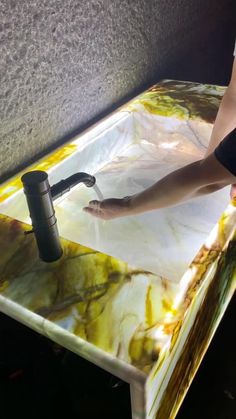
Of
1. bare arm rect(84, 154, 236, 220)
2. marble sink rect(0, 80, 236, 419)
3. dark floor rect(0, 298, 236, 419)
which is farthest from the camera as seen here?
dark floor rect(0, 298, 236, 419)

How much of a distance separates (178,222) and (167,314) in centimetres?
60

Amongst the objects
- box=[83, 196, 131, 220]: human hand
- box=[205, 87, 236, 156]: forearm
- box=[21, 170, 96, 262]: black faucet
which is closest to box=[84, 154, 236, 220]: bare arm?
box=[83, 196, 131, 220]: human hand

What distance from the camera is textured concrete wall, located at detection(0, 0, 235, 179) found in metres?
1.14

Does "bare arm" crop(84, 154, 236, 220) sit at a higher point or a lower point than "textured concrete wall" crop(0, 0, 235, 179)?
lower

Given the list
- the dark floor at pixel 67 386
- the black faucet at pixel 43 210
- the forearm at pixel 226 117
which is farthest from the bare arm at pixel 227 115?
the dark floor at pixel 67 386

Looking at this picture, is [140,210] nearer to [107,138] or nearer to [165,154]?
[107,138]

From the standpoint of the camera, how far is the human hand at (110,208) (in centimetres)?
116

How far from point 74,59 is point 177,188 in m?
0.67

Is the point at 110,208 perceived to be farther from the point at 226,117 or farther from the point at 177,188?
the point at 226,117

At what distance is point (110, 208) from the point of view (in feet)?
3.87

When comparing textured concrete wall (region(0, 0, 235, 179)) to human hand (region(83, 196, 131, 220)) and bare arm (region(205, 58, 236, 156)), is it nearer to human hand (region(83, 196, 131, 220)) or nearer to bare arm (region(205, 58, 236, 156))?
human hand (region(83, 196, 131, 220))

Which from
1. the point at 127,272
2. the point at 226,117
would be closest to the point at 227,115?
the point at 226,117

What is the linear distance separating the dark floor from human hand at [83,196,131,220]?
1.42ft

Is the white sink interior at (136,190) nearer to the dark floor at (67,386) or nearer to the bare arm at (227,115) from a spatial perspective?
the bare arm at (227,115)
